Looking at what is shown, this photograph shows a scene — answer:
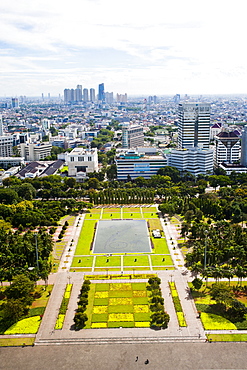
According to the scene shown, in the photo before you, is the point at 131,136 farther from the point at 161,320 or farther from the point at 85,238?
the point at 161,320

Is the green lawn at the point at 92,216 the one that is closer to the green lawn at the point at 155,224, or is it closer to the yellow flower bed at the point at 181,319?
the green lawn at the point at 155,224

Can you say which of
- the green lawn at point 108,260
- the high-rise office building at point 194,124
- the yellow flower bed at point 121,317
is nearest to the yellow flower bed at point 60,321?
the yellow flower bed at point 121,317

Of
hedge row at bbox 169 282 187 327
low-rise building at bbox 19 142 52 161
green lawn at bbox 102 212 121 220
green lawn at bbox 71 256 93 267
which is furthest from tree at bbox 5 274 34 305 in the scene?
low-rise building at bbox 19 142 52 161

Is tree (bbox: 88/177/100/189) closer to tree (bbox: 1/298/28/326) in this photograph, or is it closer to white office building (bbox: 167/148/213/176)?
white office building (bbox: 167/148/213/176)

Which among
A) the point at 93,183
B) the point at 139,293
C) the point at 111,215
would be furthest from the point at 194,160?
the point at 139,293

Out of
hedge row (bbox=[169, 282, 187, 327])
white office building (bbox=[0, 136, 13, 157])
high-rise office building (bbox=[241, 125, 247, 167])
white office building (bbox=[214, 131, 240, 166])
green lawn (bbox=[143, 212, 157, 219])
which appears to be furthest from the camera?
white office building (bbox=[0, 136, 13, 157])

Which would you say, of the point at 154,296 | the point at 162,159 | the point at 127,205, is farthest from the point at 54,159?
the point at 154,296
